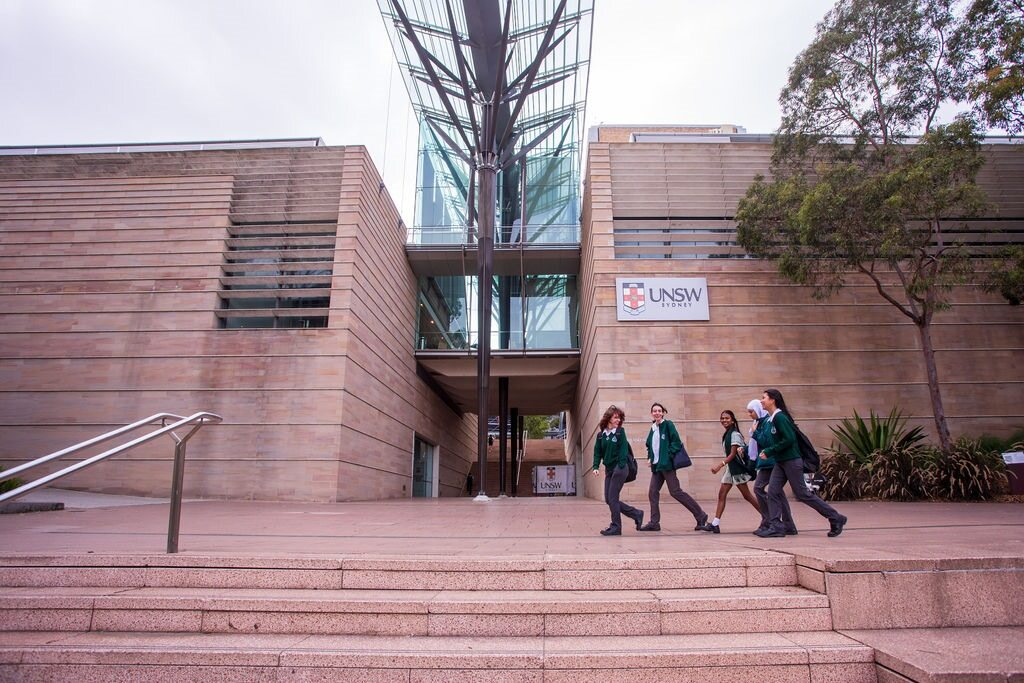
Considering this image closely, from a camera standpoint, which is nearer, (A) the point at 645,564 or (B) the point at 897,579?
(B) the point at 897,579

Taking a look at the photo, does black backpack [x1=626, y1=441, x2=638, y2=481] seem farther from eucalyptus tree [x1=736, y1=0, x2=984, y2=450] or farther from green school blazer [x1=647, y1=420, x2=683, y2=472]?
eucalyptus tree [x1=736, y1=0, x2=984, y2=450]

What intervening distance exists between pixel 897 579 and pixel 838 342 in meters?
14.1

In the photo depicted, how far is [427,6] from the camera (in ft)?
61.3

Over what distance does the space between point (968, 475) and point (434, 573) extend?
42.1 feet

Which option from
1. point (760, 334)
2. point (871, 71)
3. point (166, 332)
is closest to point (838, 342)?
point (760, 334)

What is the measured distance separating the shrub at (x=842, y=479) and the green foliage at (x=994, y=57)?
7.55 m

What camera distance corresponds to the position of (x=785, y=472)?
5.84 m

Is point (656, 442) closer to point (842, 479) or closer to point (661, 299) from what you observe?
point (842, 479)

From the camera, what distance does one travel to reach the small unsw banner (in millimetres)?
23562

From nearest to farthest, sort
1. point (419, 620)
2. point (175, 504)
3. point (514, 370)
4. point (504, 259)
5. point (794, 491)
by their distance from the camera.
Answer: point (419, 620), point (175, 504), point (794, 491), point (504, 259), point (514, 370)

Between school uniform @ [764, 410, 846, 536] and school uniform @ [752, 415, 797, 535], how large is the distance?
43 mm

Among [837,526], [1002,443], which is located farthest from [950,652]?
[1002,443]

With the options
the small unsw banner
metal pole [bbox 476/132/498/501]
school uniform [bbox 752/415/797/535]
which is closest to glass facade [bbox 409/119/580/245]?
metal pole [bbox 476/132/498/501]

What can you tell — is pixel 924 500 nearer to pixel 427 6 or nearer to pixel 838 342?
pixel 838 342
